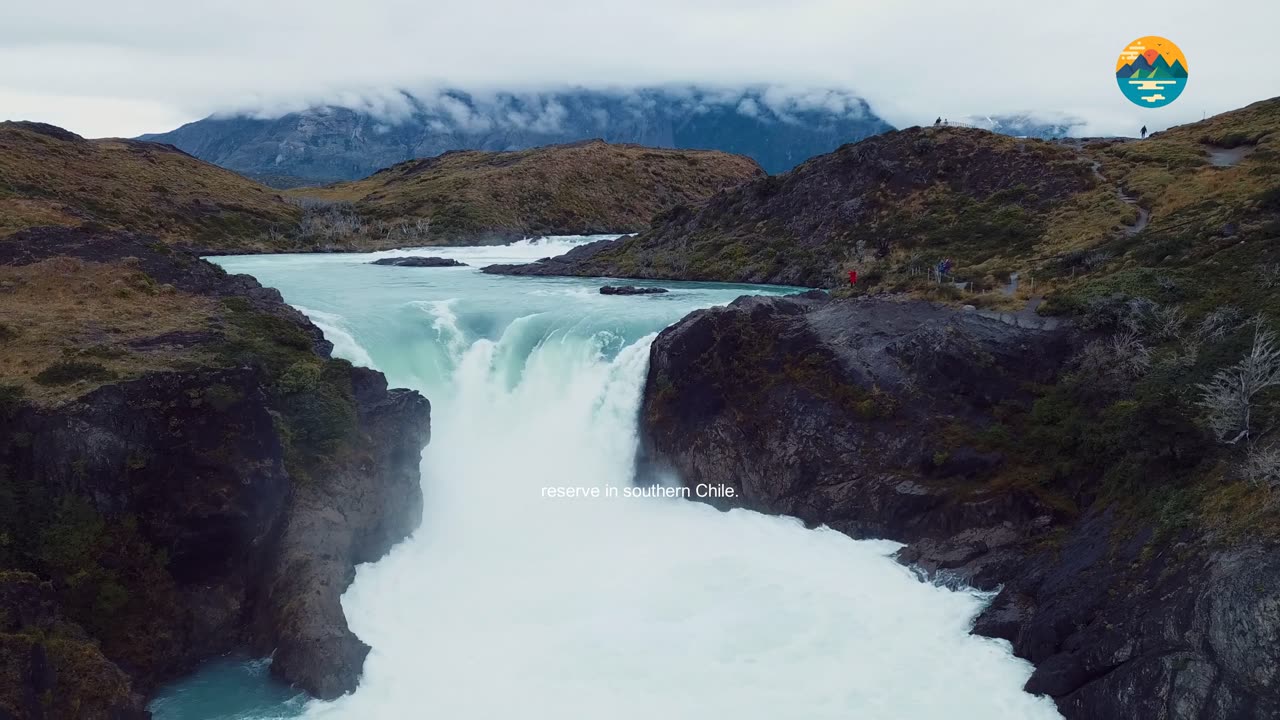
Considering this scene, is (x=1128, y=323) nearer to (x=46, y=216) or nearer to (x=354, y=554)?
(x=354, y=554)

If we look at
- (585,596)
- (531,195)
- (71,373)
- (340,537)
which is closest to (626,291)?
(585,596)

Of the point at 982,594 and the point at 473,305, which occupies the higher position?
the point at 473,305

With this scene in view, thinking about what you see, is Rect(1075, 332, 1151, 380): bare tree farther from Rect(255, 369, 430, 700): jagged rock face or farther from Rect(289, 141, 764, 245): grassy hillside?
Rect(289, 141, 764, 245): grassy hillside

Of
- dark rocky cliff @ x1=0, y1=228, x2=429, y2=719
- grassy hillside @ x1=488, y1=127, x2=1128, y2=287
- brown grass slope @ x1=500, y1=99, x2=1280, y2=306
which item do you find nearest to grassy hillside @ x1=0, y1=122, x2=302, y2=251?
brown grass slope @ x1=500, y1=99, x2=1280, y2=306

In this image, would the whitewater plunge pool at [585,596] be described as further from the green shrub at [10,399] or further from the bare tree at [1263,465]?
the green shrub at [10,399]

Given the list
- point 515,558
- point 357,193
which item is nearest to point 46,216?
point 515,558

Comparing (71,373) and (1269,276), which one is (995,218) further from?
(71,373)
